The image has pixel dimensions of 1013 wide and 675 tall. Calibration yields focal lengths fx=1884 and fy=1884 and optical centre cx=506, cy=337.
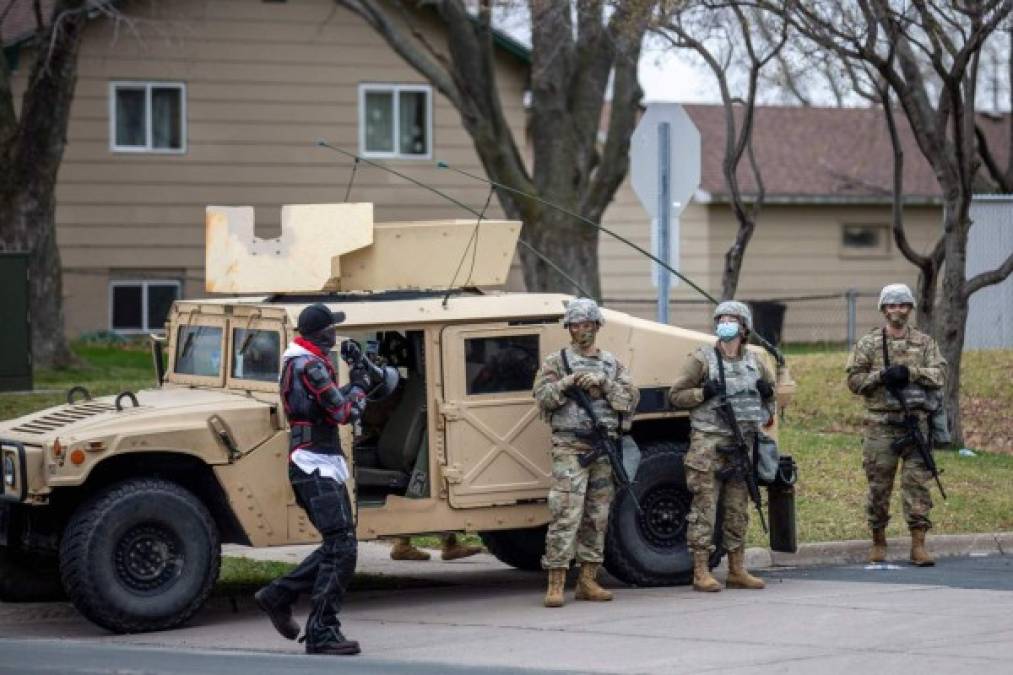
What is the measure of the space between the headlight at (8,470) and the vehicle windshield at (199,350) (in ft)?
5.09

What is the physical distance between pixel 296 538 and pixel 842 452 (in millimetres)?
7318

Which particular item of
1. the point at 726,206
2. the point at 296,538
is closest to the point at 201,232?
the point at 726,206

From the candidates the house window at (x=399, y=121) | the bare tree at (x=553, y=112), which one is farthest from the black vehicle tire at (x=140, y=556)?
the house window at (x=399, y=121)

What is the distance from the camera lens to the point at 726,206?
3334 centimetres

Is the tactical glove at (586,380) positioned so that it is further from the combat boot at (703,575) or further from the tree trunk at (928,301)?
the tree trunk at (928,301)

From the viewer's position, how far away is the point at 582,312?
36.9ft

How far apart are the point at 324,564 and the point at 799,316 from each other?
23939 millimetres

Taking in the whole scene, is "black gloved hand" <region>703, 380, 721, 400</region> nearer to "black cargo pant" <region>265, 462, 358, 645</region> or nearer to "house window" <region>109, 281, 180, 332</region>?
"black cargo pant" <region>265, 462, 358, 645</region>

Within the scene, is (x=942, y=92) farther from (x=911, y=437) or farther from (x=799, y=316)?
(x=799, y=316)

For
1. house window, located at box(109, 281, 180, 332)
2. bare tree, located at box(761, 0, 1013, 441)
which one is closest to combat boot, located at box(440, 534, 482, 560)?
bare tree, located at box(761, 0, 1013, 441)

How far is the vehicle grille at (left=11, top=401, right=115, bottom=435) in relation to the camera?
10.8m

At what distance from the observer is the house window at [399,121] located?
30.4 m

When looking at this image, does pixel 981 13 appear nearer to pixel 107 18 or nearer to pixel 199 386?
pixel 199 386

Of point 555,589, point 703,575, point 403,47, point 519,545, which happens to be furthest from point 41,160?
point 703,575
